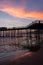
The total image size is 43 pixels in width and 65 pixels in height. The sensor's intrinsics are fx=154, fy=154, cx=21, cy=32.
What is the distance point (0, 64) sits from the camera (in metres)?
9.12

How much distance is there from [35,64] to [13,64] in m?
1.29

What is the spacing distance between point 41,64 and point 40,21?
24.0 m

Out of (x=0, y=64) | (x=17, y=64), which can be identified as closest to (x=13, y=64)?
(x=17, y=64)

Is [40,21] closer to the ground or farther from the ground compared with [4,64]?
farther from the ground

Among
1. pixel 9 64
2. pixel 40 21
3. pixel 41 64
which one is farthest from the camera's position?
pixel 40 21

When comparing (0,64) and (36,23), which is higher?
(36,23)

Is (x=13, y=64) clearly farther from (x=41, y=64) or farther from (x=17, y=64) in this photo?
(x=41, y=64)

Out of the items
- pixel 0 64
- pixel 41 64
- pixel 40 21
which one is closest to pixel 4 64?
pixel 0 64

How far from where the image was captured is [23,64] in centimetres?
871

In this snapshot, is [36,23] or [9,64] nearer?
[9,64]

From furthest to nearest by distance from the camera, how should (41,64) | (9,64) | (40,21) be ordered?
(40,21) → (9,64) → (41,64)

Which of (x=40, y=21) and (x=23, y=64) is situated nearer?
(x=23, y=64)

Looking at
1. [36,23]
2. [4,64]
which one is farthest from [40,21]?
[4,64]

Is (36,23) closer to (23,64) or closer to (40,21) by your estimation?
(40,21)
